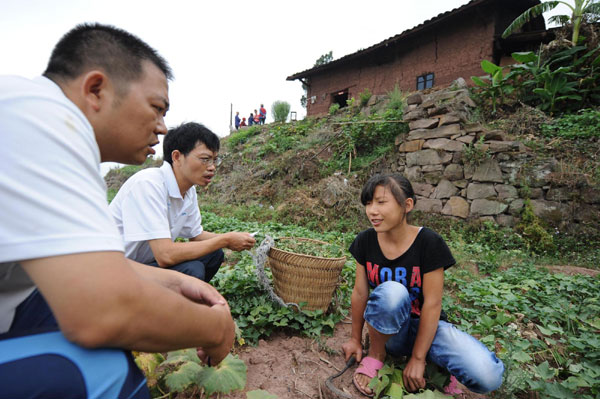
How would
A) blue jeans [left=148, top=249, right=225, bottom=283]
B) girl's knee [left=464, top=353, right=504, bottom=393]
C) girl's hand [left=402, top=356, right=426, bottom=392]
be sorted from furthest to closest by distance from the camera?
blue jeans [left=148, top=249, right=225, bottom=283] < girl's hand [left=402, top=356, right=426, bottom=392] < girl's knee [left=464, top=353, right=504, bottom=393]

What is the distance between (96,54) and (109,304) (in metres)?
0.71

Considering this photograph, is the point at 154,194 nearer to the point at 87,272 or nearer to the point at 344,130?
the point at 87,272

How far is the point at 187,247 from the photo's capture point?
76.3 inches

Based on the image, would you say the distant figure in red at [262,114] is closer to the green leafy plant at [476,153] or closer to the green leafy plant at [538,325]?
the green leafy plant at [476,153]

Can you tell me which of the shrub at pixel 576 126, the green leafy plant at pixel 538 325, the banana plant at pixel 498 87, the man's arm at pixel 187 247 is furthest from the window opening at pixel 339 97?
the man's arm at pixel 187 247

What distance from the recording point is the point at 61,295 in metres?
0.59

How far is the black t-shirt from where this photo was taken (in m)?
1.74

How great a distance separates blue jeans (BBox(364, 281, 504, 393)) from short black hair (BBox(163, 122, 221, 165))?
1.56 metres

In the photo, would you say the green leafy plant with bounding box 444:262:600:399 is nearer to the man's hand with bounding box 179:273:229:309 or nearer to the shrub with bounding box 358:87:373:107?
the man's hand with bounding box 179:273:229:309

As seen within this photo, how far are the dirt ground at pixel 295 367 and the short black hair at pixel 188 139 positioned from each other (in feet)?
4.77

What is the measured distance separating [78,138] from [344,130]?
26.3 feet

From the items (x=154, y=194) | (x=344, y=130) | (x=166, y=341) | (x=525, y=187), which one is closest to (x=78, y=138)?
(x=166, y=341)

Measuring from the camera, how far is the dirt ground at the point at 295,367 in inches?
66.3


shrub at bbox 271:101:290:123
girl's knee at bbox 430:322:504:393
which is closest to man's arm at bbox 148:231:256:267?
girl's knee at bbox 430:322:504:393
